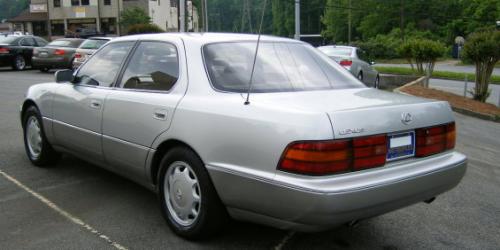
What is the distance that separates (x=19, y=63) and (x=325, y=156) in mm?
21971

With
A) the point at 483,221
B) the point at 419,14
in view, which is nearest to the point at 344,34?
the point at 419,14

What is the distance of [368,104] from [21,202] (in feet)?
10.5

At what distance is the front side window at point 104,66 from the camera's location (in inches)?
190

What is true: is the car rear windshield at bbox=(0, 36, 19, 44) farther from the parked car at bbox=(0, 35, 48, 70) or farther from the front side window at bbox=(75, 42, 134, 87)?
the front side window at bbox=(75, 42, 134, 87)

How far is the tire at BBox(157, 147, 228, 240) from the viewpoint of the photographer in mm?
3627

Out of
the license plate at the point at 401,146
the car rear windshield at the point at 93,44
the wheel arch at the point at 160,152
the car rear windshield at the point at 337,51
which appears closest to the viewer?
the license plate at the point at 401,146

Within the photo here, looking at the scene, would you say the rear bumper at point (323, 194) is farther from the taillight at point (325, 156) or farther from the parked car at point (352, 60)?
the parked car at point (352, 60)

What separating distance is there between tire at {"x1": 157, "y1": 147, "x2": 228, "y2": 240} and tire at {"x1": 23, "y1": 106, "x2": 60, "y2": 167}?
2.32m

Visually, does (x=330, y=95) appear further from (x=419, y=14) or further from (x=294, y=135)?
(x=419, y=14)

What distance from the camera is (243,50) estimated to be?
4230 millimetres

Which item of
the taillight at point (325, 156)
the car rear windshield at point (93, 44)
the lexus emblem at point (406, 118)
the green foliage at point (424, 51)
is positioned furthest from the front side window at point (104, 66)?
the green foliage at point (424, 51)

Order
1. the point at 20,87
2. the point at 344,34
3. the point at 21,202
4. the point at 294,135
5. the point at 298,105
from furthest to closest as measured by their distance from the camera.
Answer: the point at 344,34
the point at 20,87
the point at 21,202
the point at 298,105
the point at 294,135

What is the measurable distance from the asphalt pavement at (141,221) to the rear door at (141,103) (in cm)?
46

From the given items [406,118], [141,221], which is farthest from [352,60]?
[406,118]
